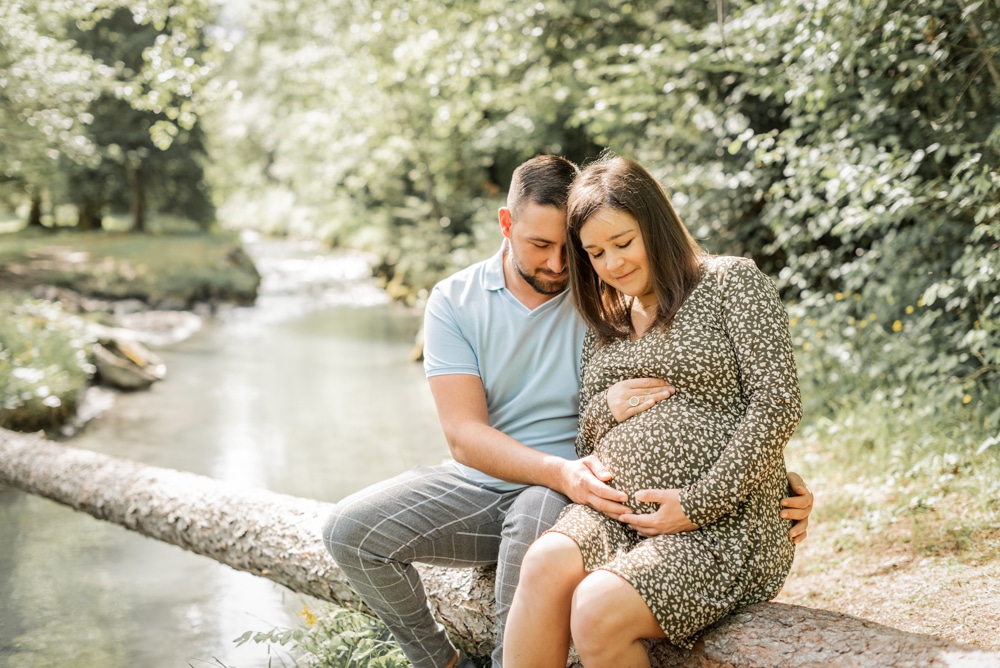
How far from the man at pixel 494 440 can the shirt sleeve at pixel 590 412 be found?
8cm

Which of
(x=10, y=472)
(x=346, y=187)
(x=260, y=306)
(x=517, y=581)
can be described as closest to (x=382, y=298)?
(x=260, y=306)

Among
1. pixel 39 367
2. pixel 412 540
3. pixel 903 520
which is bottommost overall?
pixel 39 367

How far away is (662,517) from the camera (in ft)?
7.55

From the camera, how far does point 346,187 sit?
22.2 meters

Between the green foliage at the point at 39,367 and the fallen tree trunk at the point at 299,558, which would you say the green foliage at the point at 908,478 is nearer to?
the fallen tree trunk at the point at 299,558

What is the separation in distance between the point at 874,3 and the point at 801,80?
2.46 ft

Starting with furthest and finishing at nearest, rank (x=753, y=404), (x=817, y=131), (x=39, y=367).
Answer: (x=39, y=367), (x=817, y=131), (x=753, y=404)

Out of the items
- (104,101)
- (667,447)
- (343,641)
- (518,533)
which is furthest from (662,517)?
(104,101)

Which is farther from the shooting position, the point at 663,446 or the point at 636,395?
the point at 636,395

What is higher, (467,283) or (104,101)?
(467,283)

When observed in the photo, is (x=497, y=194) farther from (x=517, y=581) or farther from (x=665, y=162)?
(x=517, y=581)

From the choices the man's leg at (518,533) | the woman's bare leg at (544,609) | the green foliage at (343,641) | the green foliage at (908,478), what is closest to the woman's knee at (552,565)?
the woman's bare leg at (544,609)

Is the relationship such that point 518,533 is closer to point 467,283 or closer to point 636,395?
point 636,395

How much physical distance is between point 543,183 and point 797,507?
4.29ft
